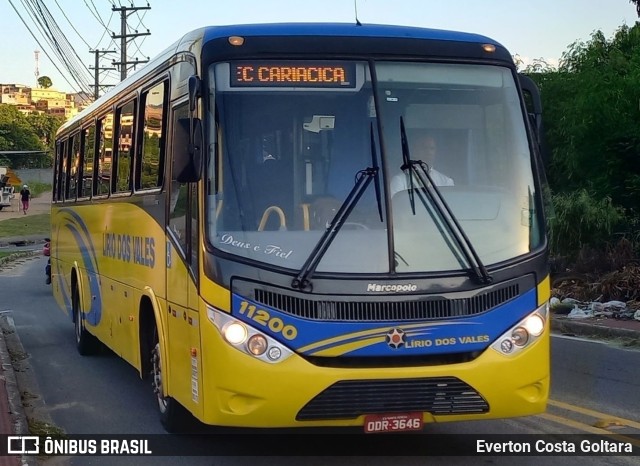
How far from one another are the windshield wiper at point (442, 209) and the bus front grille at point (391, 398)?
743mm

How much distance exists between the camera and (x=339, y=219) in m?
6.24

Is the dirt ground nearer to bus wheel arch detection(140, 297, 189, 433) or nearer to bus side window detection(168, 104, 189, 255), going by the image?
bus wheel arch detection(140, 297, 189, 433)

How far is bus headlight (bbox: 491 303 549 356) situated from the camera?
6.25 metres

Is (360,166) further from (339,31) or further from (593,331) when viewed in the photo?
(593,331)

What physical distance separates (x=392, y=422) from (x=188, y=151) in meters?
2.21

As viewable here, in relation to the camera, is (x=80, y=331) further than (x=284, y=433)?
Yes

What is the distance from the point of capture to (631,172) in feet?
61.8

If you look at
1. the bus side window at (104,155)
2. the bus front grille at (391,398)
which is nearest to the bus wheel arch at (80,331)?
the bus side window at (104,155)

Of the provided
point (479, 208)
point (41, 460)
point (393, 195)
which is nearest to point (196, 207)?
point (393, 195)

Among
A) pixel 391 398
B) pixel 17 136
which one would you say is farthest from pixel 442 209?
pixel 17 136

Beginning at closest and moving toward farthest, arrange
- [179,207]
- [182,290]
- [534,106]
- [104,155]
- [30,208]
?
[182,290]
[179,207]
[534,106]
[104,155]
[30,208]

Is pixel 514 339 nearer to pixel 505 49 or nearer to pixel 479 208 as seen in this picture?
pixel 479 208

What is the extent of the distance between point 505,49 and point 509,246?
158 centimetres

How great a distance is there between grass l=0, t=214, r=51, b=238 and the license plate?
1510 inches
